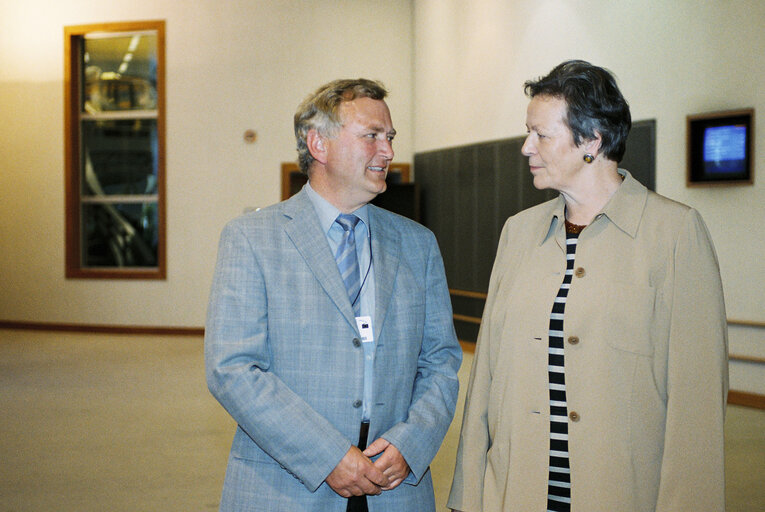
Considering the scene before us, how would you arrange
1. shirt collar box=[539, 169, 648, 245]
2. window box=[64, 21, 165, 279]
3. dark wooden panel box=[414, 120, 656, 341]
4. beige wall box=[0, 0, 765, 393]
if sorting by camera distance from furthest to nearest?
window box=[64, 21, 165, 279] → beige wall box=[0, 0, 765, 393] → dark wooden panel box=[414, 120, 656, 341] → shirt collar box=[539, 169, 648, 245]

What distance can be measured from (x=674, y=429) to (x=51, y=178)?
12.1 m

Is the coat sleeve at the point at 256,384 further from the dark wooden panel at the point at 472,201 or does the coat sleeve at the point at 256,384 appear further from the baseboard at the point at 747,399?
the dark wooden panel at the point at 472,201

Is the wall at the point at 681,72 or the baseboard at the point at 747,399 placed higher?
the wall at the point at 681,72

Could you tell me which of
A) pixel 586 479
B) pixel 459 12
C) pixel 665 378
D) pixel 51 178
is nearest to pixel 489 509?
pixel 586 479

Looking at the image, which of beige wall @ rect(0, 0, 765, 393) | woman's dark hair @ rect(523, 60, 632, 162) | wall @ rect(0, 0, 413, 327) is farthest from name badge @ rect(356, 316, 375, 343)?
wall @ rect(0, 0, 413, 327)

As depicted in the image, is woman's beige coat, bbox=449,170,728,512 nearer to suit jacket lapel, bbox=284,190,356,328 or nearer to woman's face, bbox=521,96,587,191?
woman's face, bbox=521,96,587,191

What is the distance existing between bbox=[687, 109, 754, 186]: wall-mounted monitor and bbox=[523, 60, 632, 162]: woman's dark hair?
5.19 meters

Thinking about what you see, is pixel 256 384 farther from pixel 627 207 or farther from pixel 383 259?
pixel 627 207

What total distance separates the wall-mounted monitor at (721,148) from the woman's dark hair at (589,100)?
5194mm

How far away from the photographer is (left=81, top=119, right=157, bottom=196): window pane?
1245cm

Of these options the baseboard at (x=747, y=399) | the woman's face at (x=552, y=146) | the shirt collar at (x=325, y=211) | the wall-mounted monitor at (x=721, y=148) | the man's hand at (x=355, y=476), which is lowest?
the baseboard at (x=747, y=399)

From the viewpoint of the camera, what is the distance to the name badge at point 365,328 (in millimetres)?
2107

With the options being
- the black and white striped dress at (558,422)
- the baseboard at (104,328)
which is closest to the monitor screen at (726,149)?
the black and white striped dress at (558,422)

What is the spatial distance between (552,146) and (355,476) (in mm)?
909
